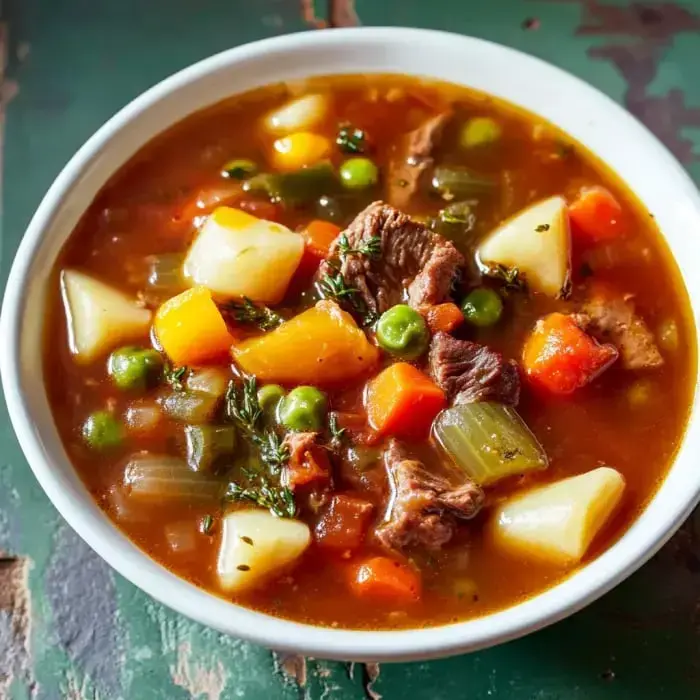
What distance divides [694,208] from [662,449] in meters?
0.76

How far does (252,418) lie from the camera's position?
2865mm

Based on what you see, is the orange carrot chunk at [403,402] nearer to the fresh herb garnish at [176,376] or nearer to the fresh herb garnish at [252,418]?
the fresh herb garnish at [252,418]

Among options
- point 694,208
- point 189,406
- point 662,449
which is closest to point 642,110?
point 694,208

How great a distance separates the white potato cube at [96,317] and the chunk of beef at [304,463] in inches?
24.6

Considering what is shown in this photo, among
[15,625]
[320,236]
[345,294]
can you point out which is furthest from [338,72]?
[15,625]

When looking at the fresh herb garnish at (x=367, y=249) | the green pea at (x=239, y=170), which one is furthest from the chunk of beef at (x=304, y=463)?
the green pea at (x=239, y=170)

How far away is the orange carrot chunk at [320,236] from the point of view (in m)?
3.15

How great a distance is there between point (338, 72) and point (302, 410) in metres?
1.30

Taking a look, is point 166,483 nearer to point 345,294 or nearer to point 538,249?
point 345,294

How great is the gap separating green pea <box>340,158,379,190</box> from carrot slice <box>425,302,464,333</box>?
529mm

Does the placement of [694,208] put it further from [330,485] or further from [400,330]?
[330,485]

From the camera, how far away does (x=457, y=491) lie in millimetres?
2732

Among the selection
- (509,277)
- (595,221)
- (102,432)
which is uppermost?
(595,221)

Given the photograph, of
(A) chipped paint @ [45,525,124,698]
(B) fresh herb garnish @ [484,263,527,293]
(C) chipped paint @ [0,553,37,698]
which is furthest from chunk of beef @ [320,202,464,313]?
(C) chipped paint @ [0,553,37,698]
